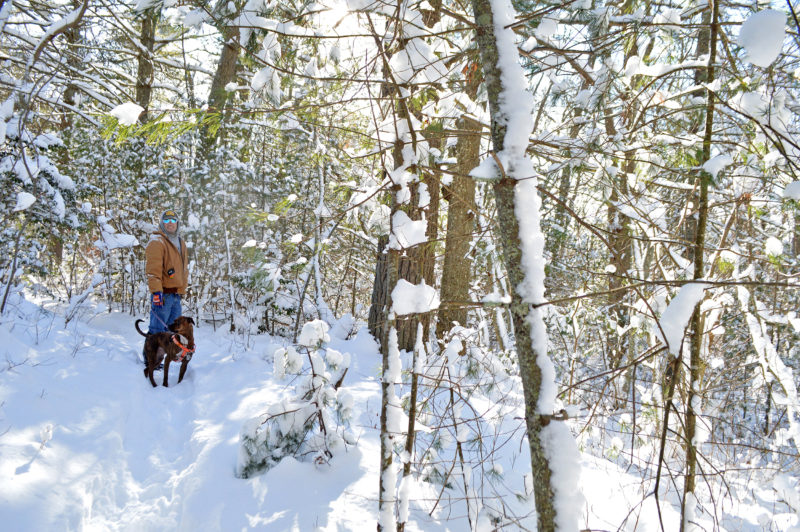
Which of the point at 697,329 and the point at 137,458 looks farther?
the point at 137,458

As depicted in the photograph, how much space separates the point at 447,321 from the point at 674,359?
439cm

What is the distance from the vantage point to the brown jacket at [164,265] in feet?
18.4

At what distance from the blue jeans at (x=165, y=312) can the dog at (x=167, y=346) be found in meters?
0.25

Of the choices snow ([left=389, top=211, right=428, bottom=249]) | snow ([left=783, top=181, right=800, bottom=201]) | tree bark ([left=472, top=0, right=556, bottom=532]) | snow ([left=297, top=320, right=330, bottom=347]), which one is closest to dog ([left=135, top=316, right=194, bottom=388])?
snow ([left=297, top=320, right=330, bottom=347])

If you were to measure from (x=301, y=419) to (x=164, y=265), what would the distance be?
11.8 feet

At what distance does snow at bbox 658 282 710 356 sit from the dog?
5.36 m

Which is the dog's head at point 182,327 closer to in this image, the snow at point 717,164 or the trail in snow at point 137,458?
the trail in snow at point 137,458

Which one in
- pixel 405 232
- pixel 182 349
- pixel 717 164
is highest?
pixel 717 164

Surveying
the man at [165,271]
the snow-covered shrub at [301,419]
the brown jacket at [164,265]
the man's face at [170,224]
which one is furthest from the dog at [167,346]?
the snow-covered shrub at [301,419]

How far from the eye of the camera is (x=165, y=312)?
5.91m

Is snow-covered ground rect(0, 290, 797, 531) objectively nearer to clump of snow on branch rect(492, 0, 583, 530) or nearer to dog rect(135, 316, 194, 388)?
dog rect(135, 316, 194, 388)

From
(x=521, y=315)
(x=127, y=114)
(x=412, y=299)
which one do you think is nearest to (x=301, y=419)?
(x=412, y=299)

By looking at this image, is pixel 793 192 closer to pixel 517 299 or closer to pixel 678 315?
pixel 678 315

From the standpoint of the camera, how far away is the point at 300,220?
33.5ft
